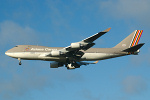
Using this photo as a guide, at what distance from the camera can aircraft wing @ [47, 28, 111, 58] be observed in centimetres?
5616

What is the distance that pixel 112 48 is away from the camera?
71312 millimetres

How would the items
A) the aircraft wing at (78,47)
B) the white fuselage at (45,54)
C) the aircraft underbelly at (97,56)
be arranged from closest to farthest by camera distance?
the aircraft wing at (78,47) < the white fuselage at (45,54) < the aircraft underbelly at (97,56)

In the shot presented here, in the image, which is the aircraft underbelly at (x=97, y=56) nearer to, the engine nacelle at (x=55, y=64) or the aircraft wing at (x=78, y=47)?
the aircraft wing at (x=78, y=47)

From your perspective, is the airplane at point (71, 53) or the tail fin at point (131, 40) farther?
the tail fin at point (131, 40)

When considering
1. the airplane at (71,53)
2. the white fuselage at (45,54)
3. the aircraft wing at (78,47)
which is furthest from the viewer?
the white fuselage at (45,54)

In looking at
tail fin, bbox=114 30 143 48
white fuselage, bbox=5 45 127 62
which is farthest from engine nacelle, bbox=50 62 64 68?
tail fin, bbox=114 30 143 48

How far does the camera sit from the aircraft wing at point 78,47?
56.2m

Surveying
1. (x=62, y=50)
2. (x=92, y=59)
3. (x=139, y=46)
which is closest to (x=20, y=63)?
(x=62, y=50)

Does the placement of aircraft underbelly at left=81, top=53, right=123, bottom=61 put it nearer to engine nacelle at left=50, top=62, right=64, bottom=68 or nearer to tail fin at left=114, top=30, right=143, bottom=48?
tail fin at left=114, top=30, right=143, bottom=48

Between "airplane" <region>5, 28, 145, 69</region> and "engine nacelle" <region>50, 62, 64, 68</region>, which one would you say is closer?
"airplane" <region>5, 28, 145, 69</region>

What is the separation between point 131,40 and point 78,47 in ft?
67.4

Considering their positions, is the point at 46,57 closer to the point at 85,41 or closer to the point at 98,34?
the point at 85,41

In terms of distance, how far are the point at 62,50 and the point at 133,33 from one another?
72.0 ft

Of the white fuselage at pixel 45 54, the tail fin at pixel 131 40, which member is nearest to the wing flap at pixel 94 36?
the white fuselage at pixel 45 54
